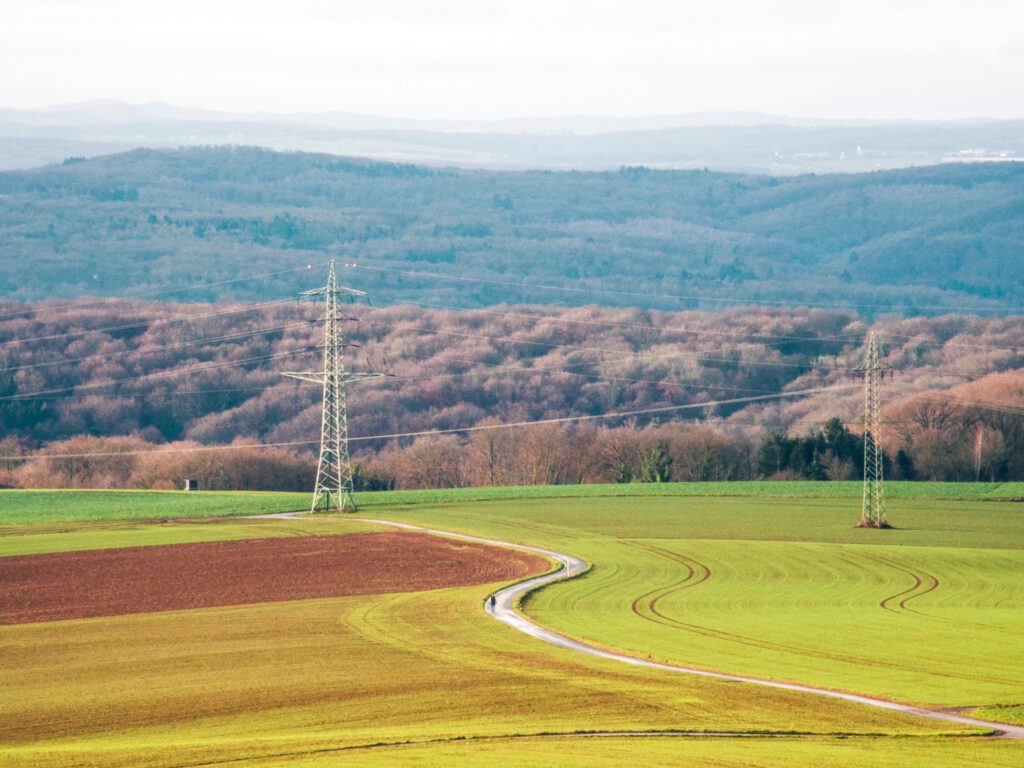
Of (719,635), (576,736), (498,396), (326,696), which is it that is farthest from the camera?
(498,396)

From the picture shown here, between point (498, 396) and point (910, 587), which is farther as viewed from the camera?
point (498, 396)

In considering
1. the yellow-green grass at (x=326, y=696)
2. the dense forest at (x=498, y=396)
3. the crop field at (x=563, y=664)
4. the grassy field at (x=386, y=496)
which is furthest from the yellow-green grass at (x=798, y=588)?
the dense forest at (x=498, y=396)

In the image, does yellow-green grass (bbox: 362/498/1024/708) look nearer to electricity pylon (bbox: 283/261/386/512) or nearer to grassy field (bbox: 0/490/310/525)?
electricity pylon (bbox: 283/261/386/512)

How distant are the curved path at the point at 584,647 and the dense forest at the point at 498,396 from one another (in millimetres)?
48295

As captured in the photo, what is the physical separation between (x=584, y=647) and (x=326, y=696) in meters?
8.96

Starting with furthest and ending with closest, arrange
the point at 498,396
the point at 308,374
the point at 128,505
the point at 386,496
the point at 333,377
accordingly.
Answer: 1. the point at 498,396
2. the point at 386,496
3. the point at 128,505
4. the point at 308,374
5. the point at 333,377

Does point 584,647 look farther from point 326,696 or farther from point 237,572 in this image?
point 237,572

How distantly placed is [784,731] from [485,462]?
9800 cm

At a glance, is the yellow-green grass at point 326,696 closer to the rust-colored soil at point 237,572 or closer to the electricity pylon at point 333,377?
the rust-colored soil at point 237,572

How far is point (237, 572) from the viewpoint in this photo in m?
58.8

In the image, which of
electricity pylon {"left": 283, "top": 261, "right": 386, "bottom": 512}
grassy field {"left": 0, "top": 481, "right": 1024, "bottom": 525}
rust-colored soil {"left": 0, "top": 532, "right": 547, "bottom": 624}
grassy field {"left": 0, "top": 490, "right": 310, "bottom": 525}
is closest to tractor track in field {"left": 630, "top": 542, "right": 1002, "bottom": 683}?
rust-colored soil {"left": 0, "top": 532, "right": 547, "bottom": 624}

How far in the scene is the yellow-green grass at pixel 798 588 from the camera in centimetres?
3672

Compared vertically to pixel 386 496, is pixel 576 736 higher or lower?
higher

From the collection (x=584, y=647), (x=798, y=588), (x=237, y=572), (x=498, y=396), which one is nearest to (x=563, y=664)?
(x=584, y=647)
